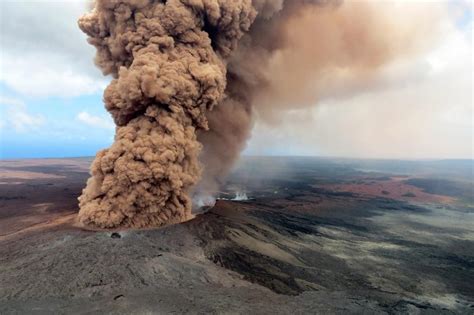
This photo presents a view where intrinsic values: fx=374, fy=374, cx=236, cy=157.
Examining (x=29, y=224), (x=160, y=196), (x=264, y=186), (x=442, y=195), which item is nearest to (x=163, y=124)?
(x=160, y=196)

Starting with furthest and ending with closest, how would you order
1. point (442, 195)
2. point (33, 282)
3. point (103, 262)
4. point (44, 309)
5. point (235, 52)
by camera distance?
point (442, 195), point (235, 52), point (103, 262), point (33, 282), point (44, 309)

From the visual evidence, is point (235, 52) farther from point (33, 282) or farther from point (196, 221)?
point (33, 282)

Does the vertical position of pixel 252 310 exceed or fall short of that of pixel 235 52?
it falls short

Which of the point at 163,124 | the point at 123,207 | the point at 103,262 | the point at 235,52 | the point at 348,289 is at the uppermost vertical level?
the point at 235,52

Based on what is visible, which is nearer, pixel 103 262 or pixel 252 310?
pixel 252 310

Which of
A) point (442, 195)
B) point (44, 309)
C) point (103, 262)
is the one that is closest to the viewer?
point (44, 309)

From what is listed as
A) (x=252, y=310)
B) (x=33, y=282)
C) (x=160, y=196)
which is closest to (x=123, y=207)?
(x=160, y=196)

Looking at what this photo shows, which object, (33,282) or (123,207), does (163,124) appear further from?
(33,282)
